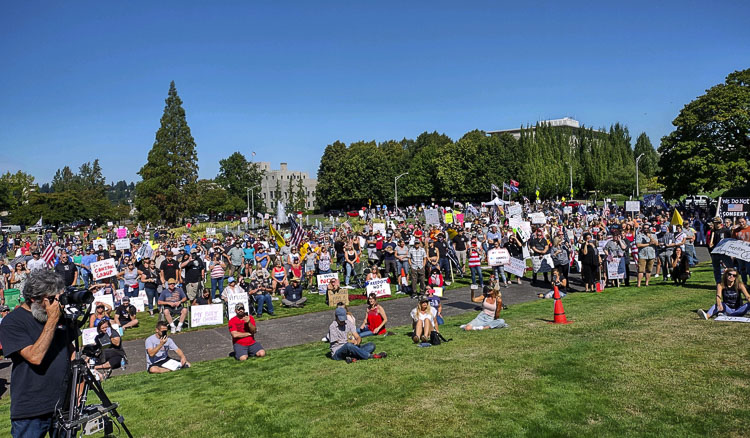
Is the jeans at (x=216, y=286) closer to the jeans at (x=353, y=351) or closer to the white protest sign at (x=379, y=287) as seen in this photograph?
the white protest sign at (x=379, y=287)

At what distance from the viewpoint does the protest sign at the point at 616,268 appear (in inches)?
735

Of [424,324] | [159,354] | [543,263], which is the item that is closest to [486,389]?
[424,324]

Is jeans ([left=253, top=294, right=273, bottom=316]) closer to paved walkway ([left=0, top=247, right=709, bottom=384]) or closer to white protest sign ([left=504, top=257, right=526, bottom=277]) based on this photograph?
paved walkway ([left=0, top=247, right=709, bottom=384])

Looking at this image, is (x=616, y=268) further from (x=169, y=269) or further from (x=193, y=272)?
(x=169, y=269)

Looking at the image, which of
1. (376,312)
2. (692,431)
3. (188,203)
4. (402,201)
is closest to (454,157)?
(402,201)

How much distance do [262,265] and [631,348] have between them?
15460 millimetres

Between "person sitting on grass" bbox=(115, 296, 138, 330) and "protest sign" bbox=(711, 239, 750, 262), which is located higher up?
"protest sign" bbox=(711, 239, 750, 262)

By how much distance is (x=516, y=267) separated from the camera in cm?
2008

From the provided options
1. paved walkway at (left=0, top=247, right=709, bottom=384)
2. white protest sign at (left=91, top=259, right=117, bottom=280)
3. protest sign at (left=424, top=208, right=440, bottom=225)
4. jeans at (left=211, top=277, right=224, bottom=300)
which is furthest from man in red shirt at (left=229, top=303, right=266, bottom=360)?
protest sign at (left=424, top=208, right=440, bottom=225)

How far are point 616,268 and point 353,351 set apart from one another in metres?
11.7

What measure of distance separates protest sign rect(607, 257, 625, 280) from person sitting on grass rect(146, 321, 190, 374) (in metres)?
14.0

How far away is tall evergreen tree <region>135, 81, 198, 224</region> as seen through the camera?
7669 cm

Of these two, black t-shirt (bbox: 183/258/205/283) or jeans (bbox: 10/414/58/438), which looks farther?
black t-shirt (bbox: 183/258/205/283)

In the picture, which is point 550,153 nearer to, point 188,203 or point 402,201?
point 402,201
